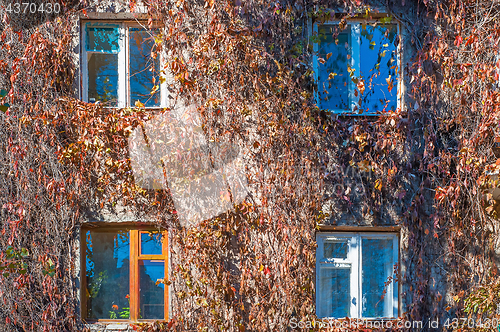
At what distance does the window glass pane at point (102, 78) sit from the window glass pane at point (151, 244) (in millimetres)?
1680

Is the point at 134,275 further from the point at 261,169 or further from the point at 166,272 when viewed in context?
the point at 261,169

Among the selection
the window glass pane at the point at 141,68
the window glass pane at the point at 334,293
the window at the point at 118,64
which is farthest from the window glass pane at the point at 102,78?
the window glass pane at the point at 334,293

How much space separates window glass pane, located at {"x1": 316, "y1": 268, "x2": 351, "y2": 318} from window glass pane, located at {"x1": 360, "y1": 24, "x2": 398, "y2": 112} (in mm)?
2036

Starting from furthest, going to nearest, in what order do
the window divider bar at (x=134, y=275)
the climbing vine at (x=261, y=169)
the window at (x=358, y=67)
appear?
the window at (x=358, y=67) < the window divider bar at (x=134, y=275) < the climbing vine at (x=261, y=169)

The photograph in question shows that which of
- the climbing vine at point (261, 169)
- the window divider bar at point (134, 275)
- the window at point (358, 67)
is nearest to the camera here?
the climbing vine at point (261, 169)

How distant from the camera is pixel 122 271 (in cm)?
461

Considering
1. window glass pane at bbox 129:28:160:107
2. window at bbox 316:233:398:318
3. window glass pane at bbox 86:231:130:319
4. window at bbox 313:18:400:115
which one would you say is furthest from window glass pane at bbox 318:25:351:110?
window glass pane at bbox 86:231:130:319

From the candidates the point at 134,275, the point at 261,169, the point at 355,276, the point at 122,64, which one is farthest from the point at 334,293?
the point at 122,64

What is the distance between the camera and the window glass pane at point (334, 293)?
4.57 m

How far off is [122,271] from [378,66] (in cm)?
398

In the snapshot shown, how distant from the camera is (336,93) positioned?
469cm

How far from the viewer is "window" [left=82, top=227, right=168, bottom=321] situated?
4.58 meters

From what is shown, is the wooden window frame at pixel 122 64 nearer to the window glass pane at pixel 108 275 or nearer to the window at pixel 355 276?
the window glass pane at pixel 108 275

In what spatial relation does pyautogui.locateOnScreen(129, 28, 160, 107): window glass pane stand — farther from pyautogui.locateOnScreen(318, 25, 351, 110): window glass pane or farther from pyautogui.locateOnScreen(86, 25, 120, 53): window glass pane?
pyautogui.locateOnScreen(318, 25, 351, 110): window glass pane
